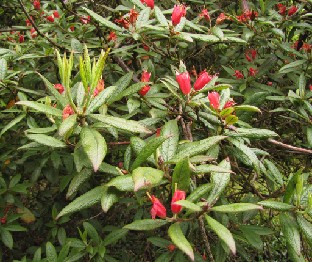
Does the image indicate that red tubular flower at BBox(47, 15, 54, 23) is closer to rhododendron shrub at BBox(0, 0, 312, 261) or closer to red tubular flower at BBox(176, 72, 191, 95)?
rhododendron shrub at BBox(0, 0, 312, 261)

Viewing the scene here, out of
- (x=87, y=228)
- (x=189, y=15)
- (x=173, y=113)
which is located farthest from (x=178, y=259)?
(x=189, y=15)

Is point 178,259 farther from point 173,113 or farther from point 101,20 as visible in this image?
point 101,20

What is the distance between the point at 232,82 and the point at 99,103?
1.23 m

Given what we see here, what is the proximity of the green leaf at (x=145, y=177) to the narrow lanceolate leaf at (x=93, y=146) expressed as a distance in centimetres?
11

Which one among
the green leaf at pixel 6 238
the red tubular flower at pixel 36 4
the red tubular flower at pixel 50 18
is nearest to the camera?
the green leaf at pixel 6 238

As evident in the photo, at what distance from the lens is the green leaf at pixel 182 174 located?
1120 mm

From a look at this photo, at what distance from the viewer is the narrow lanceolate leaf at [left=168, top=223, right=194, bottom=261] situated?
1.00 m

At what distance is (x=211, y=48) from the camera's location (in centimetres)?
271

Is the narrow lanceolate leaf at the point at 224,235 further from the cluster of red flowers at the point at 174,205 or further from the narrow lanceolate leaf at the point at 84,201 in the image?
the narrow lanceolate leaf at the point at 84,201

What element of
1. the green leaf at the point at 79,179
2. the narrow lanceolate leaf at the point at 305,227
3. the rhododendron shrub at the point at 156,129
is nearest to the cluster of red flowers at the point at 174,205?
the rhododendron shrub at the point at 156,129

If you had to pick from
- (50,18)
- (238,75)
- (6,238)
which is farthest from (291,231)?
(50,18)

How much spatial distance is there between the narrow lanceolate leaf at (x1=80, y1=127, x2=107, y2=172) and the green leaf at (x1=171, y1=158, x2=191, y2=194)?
0.73 ft

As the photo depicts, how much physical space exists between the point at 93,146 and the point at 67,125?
10cm

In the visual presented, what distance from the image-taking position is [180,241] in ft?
3.42
